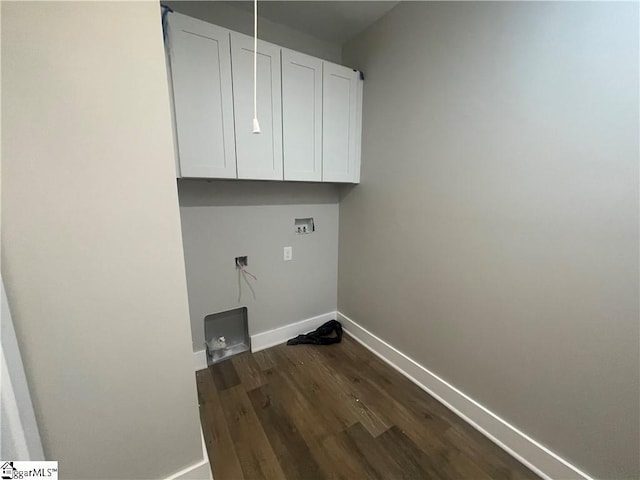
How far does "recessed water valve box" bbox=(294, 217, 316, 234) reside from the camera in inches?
86.0

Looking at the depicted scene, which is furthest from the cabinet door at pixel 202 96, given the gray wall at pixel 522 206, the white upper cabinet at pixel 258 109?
the gray wall at pixel 522 206

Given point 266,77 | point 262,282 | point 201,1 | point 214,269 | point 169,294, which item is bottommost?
point 262,282

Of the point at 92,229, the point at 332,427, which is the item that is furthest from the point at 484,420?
the point at 92,229

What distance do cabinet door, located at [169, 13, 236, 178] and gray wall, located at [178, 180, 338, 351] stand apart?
32cm

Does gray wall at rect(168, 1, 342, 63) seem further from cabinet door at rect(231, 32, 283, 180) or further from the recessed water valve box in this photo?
the recessed water valve box

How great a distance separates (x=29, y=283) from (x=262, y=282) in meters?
1.42

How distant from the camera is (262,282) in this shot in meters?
2.09

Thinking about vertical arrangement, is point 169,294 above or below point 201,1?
below

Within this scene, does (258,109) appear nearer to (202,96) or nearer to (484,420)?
(202,96)

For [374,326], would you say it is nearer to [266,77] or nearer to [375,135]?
[375,135]

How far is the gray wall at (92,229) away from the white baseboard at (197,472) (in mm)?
154

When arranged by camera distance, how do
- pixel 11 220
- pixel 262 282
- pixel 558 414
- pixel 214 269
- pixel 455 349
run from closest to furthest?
pixel 11 220
pixel 558 414
pixel 455 349
pixel 214 269
pixel 262 282

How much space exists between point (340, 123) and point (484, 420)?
7.26 feet

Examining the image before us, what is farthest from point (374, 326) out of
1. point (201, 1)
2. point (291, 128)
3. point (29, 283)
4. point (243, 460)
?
point (201, 1)
